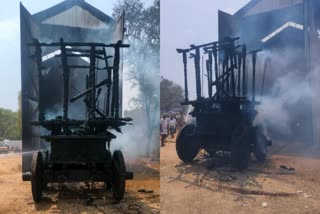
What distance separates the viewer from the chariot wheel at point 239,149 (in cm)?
830

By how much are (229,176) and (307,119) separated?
4295mm

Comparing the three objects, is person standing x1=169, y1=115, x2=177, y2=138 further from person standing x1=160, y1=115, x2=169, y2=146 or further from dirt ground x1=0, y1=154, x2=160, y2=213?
dirt ground x1=0, y1=154, x2=160, y2=213

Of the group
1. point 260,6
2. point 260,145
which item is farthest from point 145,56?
point 260,145

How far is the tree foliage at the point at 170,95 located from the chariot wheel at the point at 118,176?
2140 millimetres

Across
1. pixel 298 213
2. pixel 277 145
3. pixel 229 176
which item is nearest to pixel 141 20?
pixel 277 145

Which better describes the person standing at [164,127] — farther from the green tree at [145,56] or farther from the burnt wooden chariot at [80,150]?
the burnt wooden chariot at [80,150]

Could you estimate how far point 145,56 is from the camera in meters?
13.2

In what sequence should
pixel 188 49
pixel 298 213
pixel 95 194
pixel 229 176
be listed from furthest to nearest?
pixel 188 49 → pixel 229 176 → pixel 95 194 → pixel 298 213

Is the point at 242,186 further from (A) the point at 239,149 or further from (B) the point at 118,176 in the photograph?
(B) the point at 118,176

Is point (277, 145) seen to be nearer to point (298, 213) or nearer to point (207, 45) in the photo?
point (207, 45)

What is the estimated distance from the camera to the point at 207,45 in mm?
8539

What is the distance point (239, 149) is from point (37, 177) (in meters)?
4.78

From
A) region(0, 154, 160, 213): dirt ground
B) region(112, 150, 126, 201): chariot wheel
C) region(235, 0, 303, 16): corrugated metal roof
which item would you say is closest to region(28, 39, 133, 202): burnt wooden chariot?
region(112, 150, 126, 201): chariot wheel

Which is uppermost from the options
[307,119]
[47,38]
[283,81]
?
[47,38]
